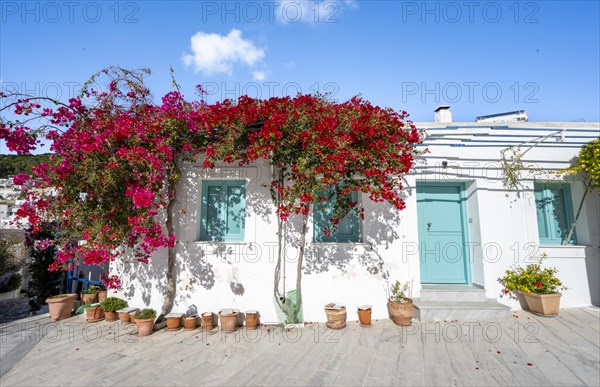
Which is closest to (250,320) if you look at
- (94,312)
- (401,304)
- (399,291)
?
(401,304)

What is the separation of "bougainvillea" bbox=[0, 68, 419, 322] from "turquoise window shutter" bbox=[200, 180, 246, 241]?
0.89 meters

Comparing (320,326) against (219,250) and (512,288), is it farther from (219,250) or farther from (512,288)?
(512,288)

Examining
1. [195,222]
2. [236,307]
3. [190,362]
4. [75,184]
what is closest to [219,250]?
[195,222]

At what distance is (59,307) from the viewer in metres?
5.61

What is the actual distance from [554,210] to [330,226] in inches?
186

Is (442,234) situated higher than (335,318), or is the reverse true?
(442,234)

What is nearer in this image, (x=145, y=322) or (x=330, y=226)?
(x=145, y=322)

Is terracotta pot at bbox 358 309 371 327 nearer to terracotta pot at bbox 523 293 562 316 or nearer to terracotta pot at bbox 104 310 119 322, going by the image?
terracotta pot at bbox 523 293 562 316

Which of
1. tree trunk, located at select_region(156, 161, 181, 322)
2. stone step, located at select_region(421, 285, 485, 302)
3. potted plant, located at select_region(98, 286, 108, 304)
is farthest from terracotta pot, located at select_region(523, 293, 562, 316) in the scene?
potted plant, located at select_region(98, 286, 108, 304)

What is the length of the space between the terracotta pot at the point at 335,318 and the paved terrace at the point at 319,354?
0.12 m

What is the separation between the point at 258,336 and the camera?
4.74 m

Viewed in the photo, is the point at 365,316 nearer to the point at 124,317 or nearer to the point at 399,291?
the point at 399,291

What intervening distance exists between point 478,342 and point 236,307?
3928mm

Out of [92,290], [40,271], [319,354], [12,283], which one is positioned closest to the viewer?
[319,354]
